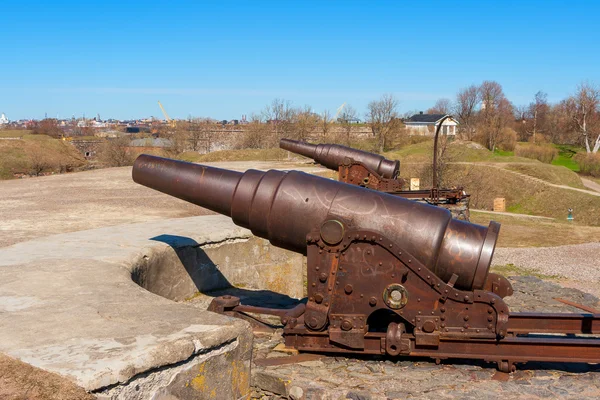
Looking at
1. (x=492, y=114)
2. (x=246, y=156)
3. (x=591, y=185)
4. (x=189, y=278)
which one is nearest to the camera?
(x=189, y=278)

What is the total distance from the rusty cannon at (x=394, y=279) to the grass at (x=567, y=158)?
38773 millimetres

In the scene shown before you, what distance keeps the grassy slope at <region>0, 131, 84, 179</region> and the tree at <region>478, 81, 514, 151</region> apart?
31.5 metres

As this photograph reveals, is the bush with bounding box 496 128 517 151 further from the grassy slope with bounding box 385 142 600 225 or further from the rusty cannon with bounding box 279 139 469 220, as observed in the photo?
the rusty cannon with bounding box 279 139 469 220

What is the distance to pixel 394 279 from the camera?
303 centimetres

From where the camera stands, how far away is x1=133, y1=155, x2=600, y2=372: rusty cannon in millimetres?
3008

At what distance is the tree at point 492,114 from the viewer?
143 feet

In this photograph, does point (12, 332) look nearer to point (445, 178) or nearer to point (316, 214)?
point (316, 214)

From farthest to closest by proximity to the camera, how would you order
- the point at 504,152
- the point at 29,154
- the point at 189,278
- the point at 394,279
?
the point at 504,152 < the point at 29,154 < the point at 189,278 < the point at 394,279

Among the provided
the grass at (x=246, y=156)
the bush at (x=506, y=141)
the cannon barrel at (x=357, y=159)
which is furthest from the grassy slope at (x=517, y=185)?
the cannon barrel at (x=357, y=159)

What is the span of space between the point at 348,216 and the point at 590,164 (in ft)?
124

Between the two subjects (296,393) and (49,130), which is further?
(49,130)

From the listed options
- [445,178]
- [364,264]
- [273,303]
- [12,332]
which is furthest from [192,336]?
[445,178]

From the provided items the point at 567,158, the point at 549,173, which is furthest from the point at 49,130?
the point at 567,158

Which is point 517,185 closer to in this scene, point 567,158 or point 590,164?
point 590,164
